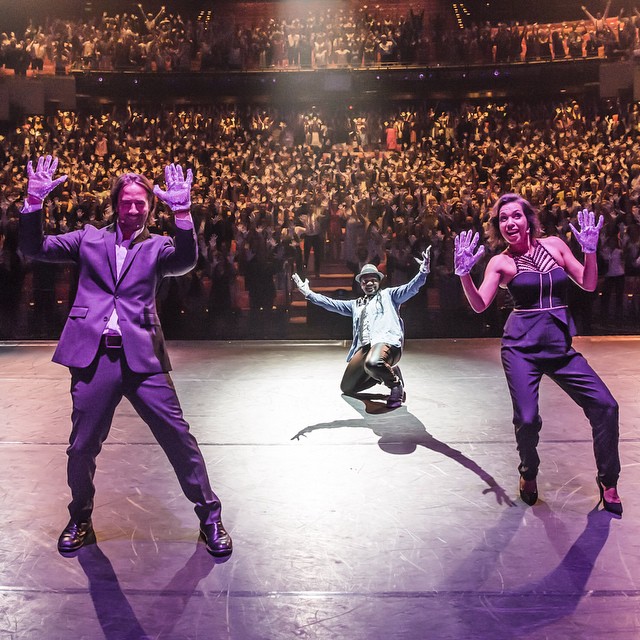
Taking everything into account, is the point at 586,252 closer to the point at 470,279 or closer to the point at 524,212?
the point at 524,212

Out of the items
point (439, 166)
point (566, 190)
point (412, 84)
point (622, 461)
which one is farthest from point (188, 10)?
point (622, 461)

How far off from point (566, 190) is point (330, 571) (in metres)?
9.75

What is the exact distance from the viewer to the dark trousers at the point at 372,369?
5020 mm

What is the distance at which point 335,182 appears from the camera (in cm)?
1145

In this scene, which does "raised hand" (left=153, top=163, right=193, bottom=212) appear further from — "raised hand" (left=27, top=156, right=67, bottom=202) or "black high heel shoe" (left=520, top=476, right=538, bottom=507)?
"black high heel shoe" (left=520, top=476, right=538, bottom=507)

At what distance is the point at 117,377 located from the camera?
2512 mm

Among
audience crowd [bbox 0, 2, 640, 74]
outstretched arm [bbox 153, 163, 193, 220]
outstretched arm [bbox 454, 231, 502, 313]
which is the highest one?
audience crowd [bbox 0, 2, 640, 74]

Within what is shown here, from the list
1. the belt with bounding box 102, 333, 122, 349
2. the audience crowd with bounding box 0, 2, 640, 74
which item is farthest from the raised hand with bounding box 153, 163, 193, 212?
the audience crowd with bounding box 0, 2, 640, 74

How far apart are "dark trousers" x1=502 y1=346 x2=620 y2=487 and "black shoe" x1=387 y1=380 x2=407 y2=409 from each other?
74.5 inches

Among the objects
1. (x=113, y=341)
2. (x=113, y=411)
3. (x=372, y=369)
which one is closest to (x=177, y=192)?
(x=113, y=341)

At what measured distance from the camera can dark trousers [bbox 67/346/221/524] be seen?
8.23 feet

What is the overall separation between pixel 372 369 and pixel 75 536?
8.86 ft

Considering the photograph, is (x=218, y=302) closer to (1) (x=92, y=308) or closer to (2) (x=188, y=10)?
(1) (x=92, y=308)

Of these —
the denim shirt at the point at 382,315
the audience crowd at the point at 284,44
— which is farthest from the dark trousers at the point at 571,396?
the audience crowd at the point at 284,44
